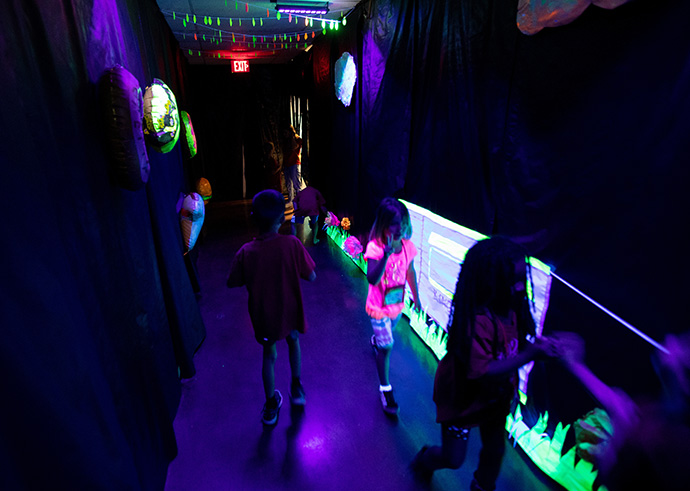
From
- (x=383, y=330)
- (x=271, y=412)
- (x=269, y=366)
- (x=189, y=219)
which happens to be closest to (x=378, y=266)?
(x=383, y=330)

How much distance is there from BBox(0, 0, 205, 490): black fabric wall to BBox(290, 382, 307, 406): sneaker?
0.74 m

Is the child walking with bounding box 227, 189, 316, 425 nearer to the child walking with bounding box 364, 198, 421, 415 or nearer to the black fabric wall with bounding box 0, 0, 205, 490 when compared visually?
the child walking with bounding box 364, 198, 421, 415

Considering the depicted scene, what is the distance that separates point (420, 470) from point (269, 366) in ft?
3.33

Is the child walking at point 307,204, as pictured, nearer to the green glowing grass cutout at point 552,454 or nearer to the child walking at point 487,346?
the green glowing grass cutout at point 552,454

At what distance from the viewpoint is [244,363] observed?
289 cm

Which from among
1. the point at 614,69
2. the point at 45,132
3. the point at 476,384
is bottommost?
the point at 476,384

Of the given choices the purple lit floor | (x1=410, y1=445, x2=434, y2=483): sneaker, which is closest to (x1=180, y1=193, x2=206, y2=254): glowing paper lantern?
the purple lit floor

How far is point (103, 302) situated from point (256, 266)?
0.73 m

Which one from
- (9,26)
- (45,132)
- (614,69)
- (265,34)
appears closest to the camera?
(9,26)

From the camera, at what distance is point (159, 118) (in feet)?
6.36

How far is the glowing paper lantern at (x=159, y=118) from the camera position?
6.25 feet

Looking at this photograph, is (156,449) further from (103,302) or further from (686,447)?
(686,447)

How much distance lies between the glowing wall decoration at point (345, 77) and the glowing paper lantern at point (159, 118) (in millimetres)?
2964

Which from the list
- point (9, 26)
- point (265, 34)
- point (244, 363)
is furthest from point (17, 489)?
point (265, 34)
